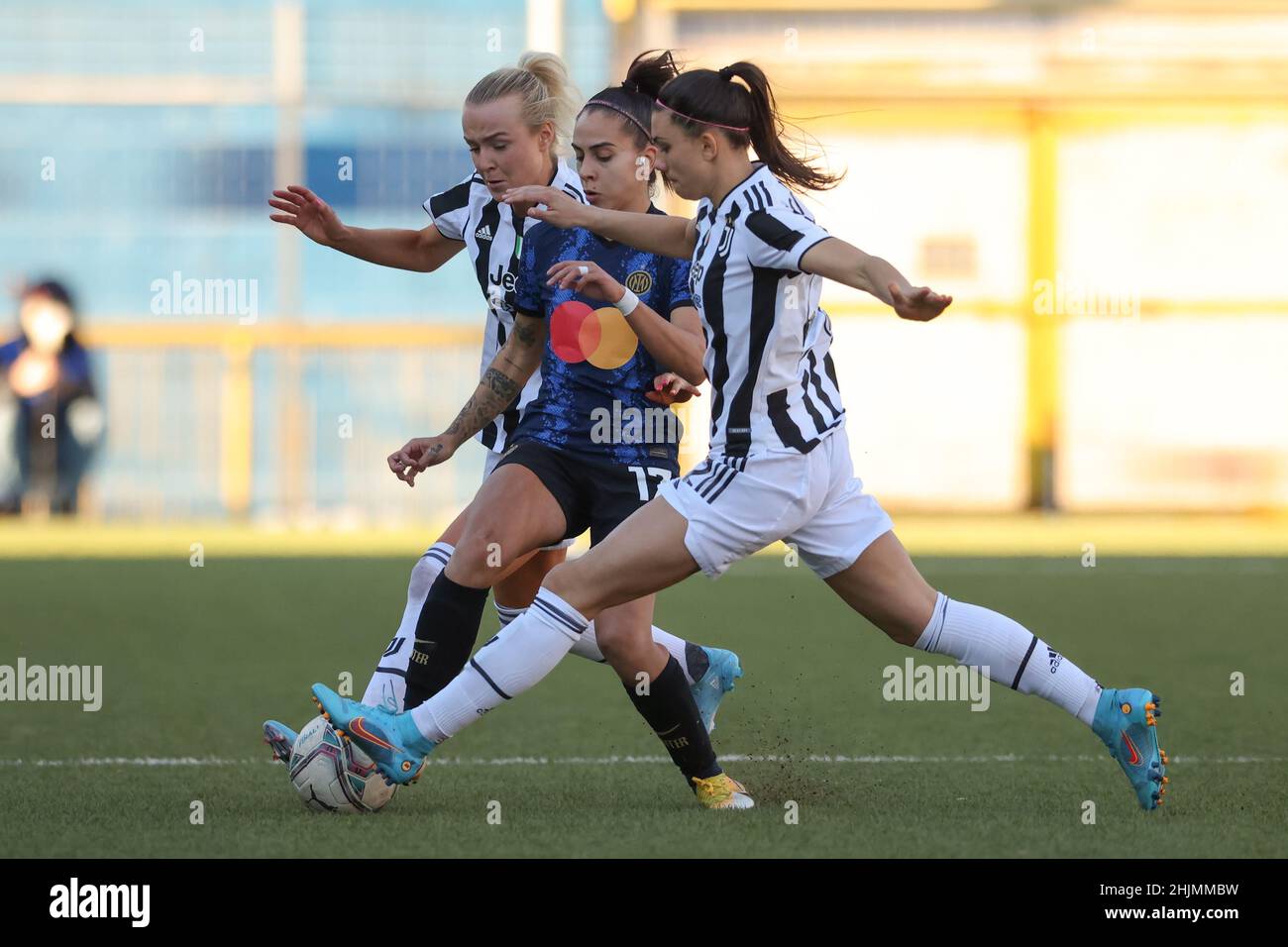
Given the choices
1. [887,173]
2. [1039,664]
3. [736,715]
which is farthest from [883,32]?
[1039,664]

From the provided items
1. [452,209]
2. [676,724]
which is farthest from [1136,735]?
[452,209]

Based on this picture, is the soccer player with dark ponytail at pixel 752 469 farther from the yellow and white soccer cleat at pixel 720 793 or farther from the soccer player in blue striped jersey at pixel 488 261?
the yellow and white soccer cleat at pixel 720 793

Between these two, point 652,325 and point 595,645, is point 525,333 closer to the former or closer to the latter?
point 652,325

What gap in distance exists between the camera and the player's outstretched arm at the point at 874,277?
405 centimetres

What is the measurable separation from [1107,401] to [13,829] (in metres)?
21.3

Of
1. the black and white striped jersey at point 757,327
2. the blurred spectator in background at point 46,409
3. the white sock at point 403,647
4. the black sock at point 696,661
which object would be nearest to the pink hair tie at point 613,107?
the black and white striped jersey at point 757,327

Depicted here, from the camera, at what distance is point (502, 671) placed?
15.5 feet

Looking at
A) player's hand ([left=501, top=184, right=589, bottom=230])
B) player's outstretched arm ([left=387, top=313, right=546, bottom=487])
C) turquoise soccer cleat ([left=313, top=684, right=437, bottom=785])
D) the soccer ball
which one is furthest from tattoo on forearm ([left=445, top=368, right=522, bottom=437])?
turquoise soccer cleat ([left=313, top=684, right=437, bottom=785])

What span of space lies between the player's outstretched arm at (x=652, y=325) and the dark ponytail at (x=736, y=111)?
1.33 ft

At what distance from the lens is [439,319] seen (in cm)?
2336

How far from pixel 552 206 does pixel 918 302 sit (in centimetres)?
120

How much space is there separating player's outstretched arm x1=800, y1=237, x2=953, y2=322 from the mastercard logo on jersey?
915 mm

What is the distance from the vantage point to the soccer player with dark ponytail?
15.3 feet

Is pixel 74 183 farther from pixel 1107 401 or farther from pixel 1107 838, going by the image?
pixel 1107 838
